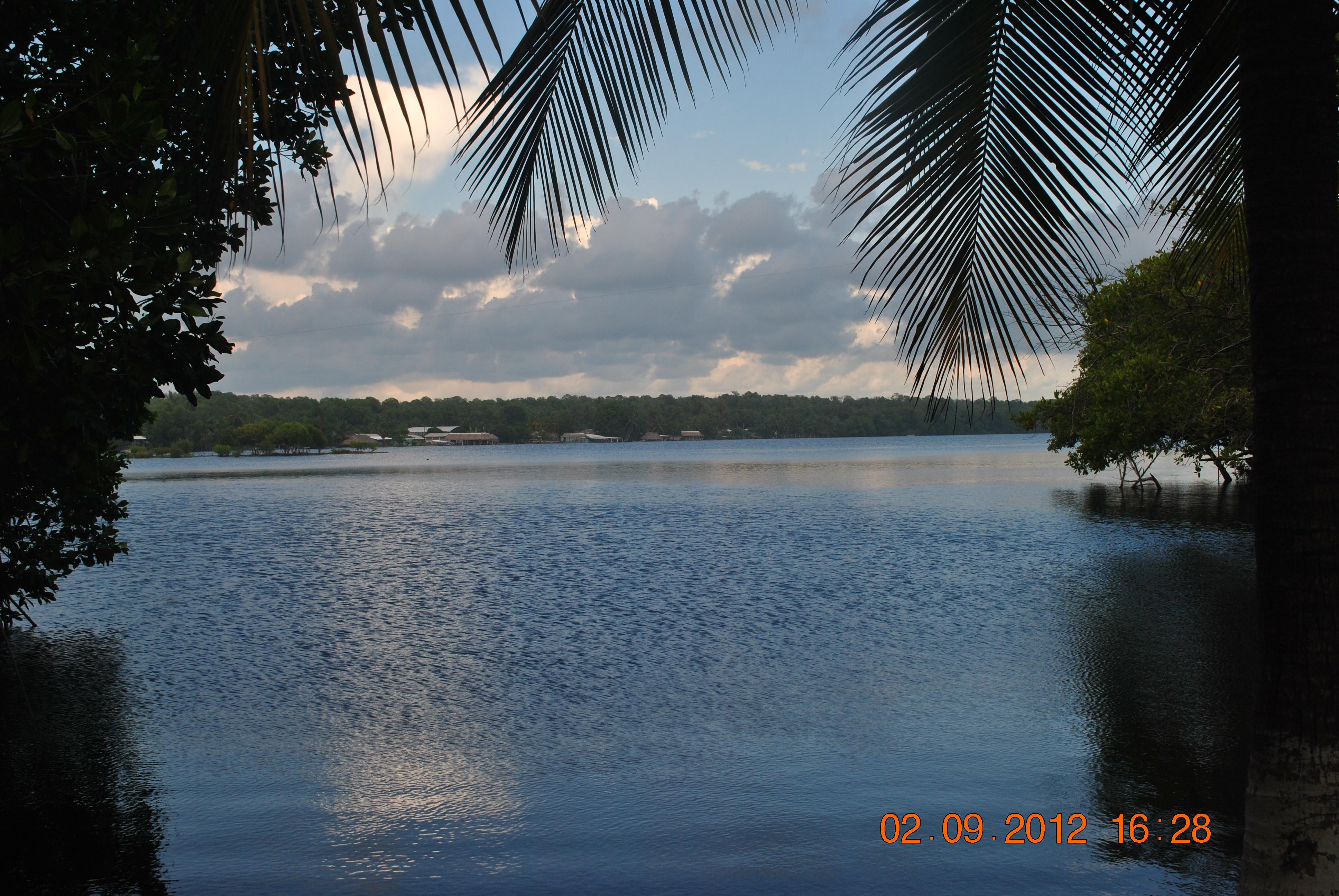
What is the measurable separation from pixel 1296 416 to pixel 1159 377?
77.1 ft

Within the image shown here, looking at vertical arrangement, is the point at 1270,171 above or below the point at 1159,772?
above

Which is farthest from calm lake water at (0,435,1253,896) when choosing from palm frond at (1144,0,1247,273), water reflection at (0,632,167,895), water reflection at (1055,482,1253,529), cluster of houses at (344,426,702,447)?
cluster of houses at (344,426,702,447)

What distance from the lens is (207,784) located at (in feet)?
28.7

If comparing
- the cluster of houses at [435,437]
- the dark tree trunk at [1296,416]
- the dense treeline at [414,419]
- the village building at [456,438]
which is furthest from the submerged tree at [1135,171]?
the village building at [456,438]

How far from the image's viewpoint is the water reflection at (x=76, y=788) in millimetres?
6770

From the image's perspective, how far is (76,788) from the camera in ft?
27.9

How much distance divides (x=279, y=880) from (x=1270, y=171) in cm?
733

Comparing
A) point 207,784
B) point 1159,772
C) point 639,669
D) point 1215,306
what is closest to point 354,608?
point 639,669

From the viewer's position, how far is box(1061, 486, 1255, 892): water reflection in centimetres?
722

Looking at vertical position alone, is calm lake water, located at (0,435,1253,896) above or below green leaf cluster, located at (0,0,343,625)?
below

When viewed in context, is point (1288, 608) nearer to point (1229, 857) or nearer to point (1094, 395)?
point (1229, 857)

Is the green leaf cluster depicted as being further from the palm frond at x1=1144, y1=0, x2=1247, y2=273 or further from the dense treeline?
the dense treeline

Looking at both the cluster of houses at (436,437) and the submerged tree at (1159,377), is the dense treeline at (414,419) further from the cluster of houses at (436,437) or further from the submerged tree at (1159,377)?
the submerged tree at (1159,377)
